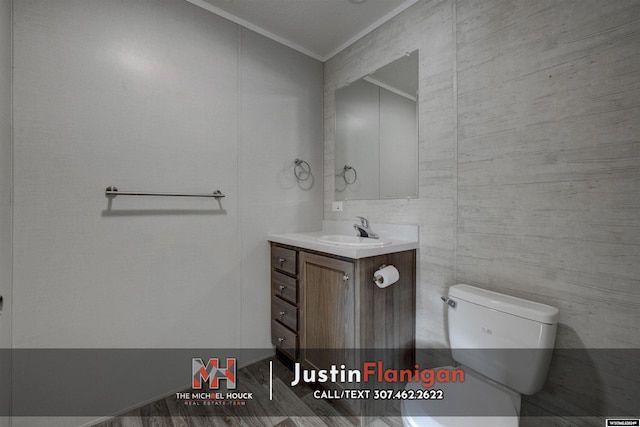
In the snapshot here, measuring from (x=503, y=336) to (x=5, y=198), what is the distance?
6.84ft

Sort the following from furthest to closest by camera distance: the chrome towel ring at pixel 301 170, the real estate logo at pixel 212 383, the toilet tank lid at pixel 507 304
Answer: the chrome towel ring at pixel 301 170
the real estate logo at pixel 212 383
the toilet tank lid at pixel 507 304

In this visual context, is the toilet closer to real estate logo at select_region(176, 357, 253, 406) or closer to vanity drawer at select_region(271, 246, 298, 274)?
vanity drawer at select_region(271, 246, 298, 274)

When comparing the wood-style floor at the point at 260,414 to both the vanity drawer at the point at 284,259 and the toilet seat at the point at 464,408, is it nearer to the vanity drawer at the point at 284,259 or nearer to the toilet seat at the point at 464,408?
the toilet seat at the point at 464,408

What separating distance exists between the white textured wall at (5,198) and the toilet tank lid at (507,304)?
190 cm

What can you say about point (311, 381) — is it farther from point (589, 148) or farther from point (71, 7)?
point (71, 7)

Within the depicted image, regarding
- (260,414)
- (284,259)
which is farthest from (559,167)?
(260,414)

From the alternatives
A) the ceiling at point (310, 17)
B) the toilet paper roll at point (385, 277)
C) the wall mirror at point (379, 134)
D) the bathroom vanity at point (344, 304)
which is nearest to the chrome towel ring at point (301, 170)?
the wall mirror at point (379, 134)

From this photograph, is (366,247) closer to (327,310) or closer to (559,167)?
(327,310)

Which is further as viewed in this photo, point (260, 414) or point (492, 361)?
point (260, 414)

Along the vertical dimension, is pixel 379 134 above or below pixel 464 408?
above

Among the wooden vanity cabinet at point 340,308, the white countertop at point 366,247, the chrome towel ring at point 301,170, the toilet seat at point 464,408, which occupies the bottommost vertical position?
the toilet seat at point 464,408

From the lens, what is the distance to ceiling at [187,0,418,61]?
1.67 m

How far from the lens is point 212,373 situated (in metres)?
1.75

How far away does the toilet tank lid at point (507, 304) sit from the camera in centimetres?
105
